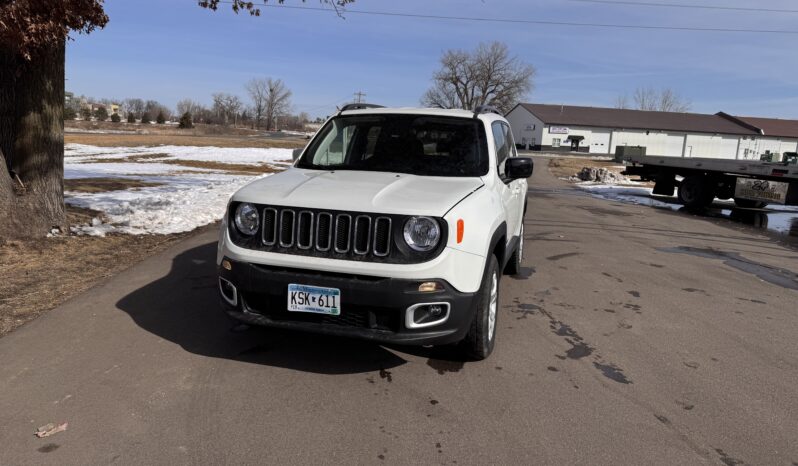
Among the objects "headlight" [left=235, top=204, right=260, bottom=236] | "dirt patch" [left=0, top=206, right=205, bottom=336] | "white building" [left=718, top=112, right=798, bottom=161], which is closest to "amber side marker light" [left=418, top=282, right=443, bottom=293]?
"headlight" [left=235, top=204, right=260, bottom=236]

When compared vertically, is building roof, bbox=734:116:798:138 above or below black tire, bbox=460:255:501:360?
above

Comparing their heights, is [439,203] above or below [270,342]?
above

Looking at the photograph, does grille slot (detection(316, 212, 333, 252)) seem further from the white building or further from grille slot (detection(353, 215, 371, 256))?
the white building

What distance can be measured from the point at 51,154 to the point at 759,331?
845 cm

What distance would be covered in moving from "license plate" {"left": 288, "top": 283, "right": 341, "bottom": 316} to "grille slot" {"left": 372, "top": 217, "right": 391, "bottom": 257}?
1.16ft

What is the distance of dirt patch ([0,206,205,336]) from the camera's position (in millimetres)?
4980

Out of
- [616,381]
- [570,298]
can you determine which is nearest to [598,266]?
[570,298]

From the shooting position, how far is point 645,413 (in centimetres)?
343

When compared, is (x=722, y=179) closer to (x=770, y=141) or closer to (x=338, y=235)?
(x=338, y=235)

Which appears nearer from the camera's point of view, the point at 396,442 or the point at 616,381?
the point at 396,442

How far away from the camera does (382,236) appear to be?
3.48 m

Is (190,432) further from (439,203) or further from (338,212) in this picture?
(439,203)

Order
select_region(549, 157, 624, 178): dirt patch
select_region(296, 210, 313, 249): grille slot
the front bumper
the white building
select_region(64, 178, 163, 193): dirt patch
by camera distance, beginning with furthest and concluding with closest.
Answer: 1. the white building
2. select_region(549, 157, 624, 178): dirt patch
3. select_region(64, 178, 163, 193): dirt patch
4. select_region(296, 210, 313, 249): grille slot
5. the front bumper

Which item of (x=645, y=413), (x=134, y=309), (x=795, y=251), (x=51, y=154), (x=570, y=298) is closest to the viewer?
(x=645, y=413)
